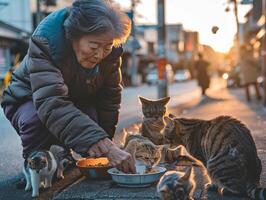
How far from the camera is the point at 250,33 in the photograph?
42719mm

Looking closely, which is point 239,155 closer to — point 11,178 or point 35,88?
point 35,88

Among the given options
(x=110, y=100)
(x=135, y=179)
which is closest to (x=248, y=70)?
(x=110, y=100)

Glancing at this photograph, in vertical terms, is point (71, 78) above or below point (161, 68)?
above

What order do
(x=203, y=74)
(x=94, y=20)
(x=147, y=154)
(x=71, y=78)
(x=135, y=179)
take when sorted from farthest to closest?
(x=203, y=74) < (x=147, y=154) < (x=71, y=78) < (x=135, y=179) < (x=94, y=20)

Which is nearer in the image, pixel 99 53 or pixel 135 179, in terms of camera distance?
pixel 99 53

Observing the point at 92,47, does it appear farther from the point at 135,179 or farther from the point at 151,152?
the point at 151,152

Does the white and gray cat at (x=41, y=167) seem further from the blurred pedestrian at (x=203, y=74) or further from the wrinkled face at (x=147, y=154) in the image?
the blurred pedestrian at (x=203, y=74)

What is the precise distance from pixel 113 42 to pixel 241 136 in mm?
1167

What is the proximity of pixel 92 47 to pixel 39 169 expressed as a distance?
1.22 metres

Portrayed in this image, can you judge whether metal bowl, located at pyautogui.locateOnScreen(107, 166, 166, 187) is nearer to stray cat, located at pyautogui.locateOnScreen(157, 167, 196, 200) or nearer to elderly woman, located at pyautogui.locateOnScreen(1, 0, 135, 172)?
elderly woman, located at pyautogui.locateOnScreen(1, 0, 135, 172)

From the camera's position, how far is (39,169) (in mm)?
4090

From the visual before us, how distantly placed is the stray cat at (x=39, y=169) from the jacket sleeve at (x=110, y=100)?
0.75 m

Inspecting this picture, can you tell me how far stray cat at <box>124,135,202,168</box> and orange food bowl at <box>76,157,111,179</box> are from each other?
0.27 meters

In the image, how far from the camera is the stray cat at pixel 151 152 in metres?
4.44
